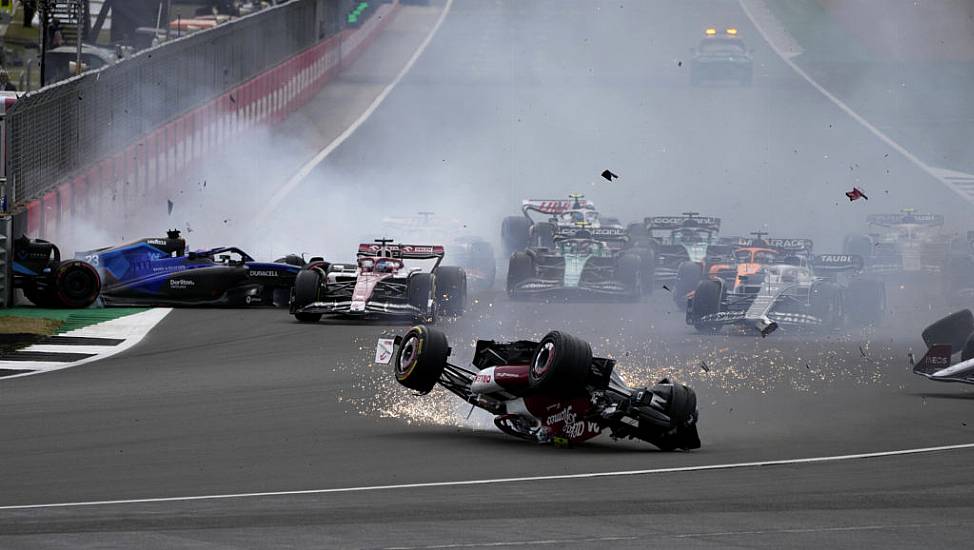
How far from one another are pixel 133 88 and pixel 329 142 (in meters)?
14.9

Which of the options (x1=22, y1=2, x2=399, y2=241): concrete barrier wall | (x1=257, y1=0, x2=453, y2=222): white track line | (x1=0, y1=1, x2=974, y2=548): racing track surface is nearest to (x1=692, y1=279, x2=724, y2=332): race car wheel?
(x1=0, y1=1, x2=974, y2=548): racing track surface

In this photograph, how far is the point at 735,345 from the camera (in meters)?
20.8

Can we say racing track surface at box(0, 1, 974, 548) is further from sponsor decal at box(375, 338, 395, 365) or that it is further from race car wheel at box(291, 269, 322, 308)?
sponsor decal at box(375, 338, 395, 365)

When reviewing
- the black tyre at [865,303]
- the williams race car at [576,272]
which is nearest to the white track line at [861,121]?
the williams race car at [576,272]

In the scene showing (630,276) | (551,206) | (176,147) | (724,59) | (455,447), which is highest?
(724,59)

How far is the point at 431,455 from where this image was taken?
12.5 m

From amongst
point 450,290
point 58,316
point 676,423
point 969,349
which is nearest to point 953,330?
point 969,349

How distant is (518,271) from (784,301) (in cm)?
564

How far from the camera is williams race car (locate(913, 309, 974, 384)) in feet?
53.2

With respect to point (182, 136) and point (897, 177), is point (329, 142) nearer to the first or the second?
point (182, 136)

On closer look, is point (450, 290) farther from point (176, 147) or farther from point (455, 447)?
point (176, 147)

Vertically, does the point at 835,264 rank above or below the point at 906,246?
below

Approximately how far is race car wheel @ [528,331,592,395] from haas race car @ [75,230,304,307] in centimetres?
1229

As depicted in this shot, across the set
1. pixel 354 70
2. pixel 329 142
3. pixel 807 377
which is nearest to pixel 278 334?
pixel 807 377
